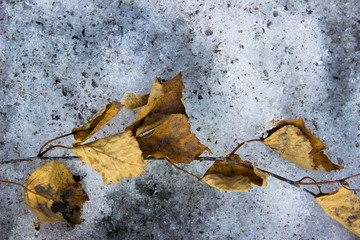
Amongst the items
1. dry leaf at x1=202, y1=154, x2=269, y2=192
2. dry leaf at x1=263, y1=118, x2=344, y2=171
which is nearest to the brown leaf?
dry leaf at x1=202, y1=154, x2=269, y2=192

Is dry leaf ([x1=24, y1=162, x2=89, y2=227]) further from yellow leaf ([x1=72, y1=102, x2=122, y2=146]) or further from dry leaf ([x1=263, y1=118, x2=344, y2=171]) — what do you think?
dry leaf ([x1=263, y1=118, x2=344, y2=171])

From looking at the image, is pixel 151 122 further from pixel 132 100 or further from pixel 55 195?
pixel 55 195

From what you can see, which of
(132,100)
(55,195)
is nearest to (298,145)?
(132,100)

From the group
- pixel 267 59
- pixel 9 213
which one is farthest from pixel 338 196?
pixel 9 213

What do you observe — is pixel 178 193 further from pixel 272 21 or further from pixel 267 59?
pixel 272 21

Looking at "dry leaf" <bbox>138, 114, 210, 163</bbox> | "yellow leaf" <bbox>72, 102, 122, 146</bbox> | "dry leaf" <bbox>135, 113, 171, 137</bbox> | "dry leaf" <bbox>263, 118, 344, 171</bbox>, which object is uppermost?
"yellow leaf" <bbox>72, 102, 122, 146</bbox>

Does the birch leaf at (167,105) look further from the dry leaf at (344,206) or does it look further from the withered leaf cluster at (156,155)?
the dry leaf at (344,206)
